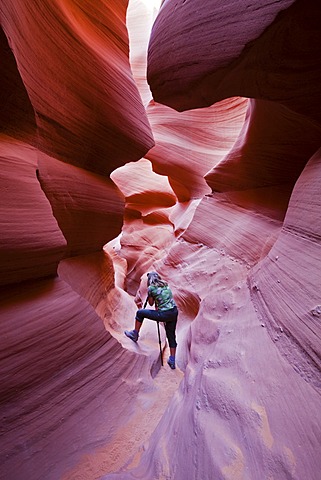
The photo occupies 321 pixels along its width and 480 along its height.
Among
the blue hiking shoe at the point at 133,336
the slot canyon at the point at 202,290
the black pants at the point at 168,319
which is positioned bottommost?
the blue hiking shoe at the point at 133,336

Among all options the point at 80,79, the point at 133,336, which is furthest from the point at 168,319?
the point at 80,79

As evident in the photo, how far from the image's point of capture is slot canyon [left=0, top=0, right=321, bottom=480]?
133 cm

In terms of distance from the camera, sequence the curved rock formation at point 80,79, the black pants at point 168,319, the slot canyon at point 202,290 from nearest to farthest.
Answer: the slot canyon at point 202,290
the curved rock formation at point 80,79
the black pants at point 168,319

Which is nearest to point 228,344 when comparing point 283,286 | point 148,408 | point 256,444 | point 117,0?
point 283,286

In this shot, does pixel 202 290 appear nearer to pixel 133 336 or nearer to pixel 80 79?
pixel 133 336

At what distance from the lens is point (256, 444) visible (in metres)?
1.13

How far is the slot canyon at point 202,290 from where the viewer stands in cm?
133

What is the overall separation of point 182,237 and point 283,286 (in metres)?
3.33

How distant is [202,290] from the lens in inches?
144

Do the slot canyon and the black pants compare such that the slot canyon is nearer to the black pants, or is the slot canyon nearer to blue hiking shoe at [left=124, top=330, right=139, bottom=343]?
blue hiking shoe at [left=124, top=330, right=139, bottom=343]

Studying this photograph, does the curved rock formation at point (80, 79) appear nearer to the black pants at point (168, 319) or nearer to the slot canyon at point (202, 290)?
the slot canyon at point (202, 290)

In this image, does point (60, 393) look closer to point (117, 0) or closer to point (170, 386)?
point (170, 386)

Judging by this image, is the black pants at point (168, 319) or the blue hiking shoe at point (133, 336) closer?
the black pants at point (168, 319)

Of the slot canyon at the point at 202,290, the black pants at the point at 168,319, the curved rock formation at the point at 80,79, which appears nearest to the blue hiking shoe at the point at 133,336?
the slot canyon at the point at 202,290
